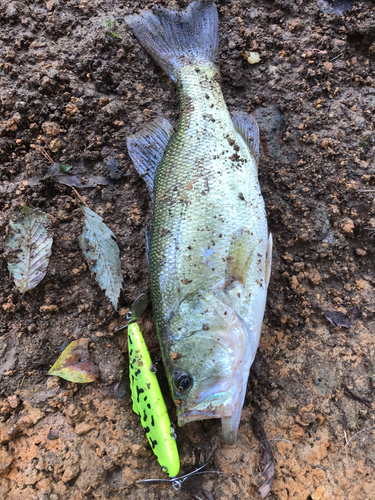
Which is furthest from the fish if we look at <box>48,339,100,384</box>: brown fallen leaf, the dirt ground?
<box>48,339,100,384</box>: brown fallen leaf

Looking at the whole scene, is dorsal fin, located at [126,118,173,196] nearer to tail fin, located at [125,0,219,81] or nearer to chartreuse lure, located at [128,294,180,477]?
tail fin, located at [125,0,219,81]

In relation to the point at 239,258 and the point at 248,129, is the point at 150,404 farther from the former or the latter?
the point at 248,129

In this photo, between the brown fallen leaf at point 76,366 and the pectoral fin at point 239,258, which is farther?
the brown fallen leaf at point 76,366

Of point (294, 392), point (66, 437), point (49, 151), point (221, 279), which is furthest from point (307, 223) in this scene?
point (66, 437)

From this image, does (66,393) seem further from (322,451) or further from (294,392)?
(322,451)

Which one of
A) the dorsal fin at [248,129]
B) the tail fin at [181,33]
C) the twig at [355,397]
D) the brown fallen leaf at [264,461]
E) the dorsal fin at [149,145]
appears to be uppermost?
the tail fin at [181,33]

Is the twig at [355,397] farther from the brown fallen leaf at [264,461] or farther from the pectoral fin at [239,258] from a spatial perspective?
the pectoral fin at [239,258]

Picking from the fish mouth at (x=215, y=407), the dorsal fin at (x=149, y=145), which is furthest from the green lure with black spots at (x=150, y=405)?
the dorsal fin at (x=149, y=145)
